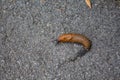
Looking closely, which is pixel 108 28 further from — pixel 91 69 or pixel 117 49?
pixel 91 69

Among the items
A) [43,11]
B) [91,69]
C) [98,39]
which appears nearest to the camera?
[91,69]

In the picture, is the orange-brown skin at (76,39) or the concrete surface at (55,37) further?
the orange-brown skin at (76,39)

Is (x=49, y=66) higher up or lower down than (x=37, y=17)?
lower down

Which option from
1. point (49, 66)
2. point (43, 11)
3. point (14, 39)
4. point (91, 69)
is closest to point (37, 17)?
point (43, 11)

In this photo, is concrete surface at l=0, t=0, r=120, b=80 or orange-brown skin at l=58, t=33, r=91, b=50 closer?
concrete surface at l=0, t=0, r=120, b=80
